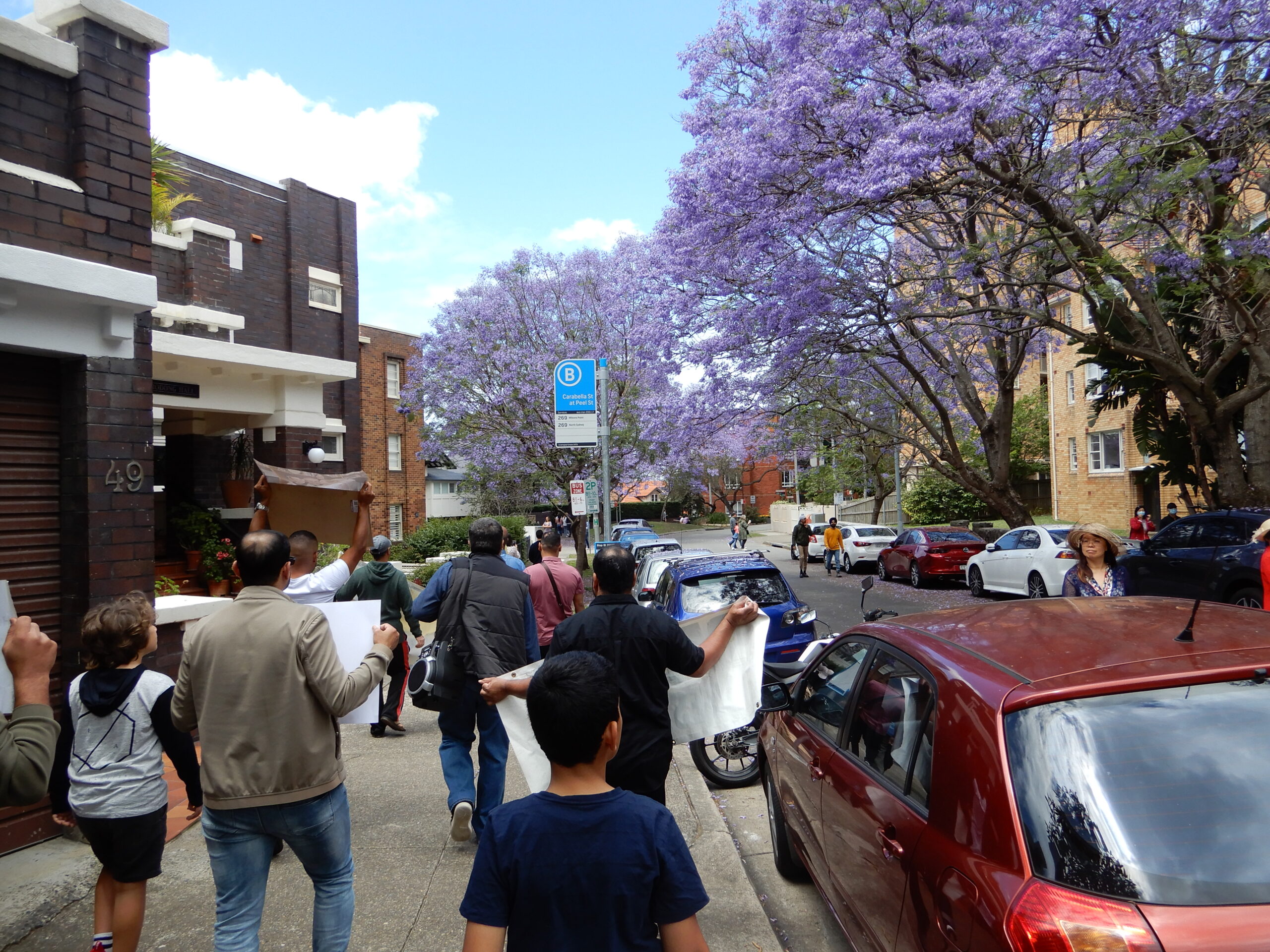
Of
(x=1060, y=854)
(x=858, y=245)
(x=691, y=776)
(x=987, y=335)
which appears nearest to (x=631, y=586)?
(x=1060, y=854)

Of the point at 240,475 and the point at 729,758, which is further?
the point at 240,475

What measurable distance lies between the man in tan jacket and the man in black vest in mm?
1477

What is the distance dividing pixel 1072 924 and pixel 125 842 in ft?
10.5

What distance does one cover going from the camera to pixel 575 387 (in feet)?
54.0

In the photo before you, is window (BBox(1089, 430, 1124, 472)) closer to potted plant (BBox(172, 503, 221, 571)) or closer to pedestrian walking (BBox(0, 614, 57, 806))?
potted plant (BBox(172, 503, 221, 571))

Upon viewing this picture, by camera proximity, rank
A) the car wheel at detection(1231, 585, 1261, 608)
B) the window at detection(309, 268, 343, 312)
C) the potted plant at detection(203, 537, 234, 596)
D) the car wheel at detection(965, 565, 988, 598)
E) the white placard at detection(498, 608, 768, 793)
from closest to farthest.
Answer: the white placard at detection(498, 608, 768, 793), the car wheel at detection(1231, 585, 1261, 608), the potted plant at detection(203, 537, 234, 596), the car wheel at detection(965, 565, 988, 598), the window at detection(309, 268, 343, 312)

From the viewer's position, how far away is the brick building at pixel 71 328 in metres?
5.11

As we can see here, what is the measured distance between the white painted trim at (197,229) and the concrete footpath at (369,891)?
440 inches

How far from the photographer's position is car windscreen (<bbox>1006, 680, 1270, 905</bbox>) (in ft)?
6.40

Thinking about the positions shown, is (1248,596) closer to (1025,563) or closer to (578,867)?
(1025,563)

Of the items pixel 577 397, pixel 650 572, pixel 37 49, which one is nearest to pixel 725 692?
pixel 37 49

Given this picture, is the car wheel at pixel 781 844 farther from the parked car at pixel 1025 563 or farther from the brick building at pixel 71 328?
the parked car at pixel 1025 563

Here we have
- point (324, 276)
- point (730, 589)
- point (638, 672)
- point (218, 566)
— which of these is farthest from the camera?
point (324, 276)

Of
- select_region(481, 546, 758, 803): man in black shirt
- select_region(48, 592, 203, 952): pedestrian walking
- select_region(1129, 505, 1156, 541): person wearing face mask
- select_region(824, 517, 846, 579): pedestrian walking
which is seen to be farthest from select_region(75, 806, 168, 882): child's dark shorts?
select_region(824, 517, 846, 579): pedestrian walking
